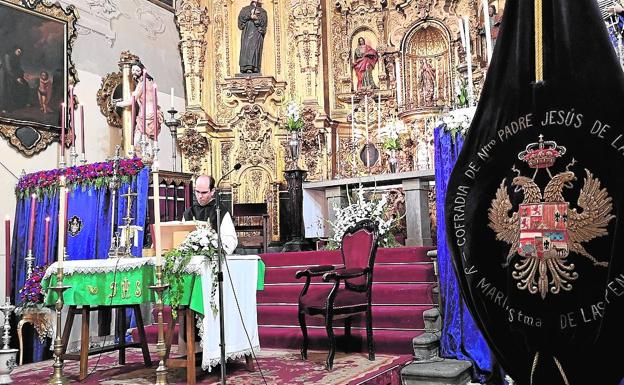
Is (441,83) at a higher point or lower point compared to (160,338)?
higher

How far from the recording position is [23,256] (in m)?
7.78

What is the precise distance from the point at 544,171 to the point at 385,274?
4.62 metres

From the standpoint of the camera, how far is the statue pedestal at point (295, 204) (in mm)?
9359

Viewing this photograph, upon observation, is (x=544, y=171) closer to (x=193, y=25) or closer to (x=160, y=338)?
(x=160, y=338)

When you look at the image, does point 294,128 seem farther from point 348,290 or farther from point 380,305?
point 348,290

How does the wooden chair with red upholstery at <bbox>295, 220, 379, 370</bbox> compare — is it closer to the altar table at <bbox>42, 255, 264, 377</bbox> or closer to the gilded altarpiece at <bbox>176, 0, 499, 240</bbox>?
the altar table at <bbox>42, 255, 264, 377</bbox>

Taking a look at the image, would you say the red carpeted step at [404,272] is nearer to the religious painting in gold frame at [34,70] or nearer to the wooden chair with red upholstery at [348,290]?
the wooden chair with red upholstery at [348,290]

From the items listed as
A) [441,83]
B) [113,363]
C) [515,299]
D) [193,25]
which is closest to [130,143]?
[193,25]

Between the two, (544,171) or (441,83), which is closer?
(544,171)

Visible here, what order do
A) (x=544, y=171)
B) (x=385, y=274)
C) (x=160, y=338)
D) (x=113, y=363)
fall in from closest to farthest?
(x=544, y=171) → (x=160, y=338) → (x=113, y=363) → (x=385, y=274)

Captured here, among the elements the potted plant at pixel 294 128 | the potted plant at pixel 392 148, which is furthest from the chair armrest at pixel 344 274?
the potted plant at pixel 294 128

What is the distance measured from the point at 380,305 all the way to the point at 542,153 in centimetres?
428

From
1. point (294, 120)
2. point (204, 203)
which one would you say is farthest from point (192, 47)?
point (204, 203)

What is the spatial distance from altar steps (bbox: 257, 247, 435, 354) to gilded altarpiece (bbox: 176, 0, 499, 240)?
3652mm
